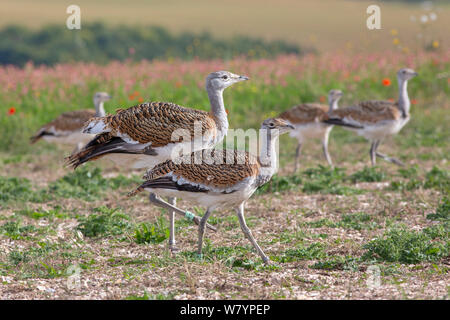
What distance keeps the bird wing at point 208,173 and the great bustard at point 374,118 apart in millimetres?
5413

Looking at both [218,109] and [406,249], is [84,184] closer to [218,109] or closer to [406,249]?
[218,109]

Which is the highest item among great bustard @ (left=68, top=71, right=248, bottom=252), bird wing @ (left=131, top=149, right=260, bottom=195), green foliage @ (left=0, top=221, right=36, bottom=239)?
great bustard @ (left=68, top=71, right=248, bottom=252)

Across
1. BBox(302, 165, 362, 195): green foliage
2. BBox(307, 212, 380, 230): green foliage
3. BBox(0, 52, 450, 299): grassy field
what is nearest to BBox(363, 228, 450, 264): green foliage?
BBox(0, 52, 450, 299): grassy field

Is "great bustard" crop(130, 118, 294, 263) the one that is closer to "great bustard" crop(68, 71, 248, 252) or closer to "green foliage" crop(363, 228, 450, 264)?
"great bustard" crop(68, 71, 248, 252)

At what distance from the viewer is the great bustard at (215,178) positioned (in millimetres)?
5883

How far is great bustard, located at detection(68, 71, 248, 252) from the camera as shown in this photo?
6859 mm

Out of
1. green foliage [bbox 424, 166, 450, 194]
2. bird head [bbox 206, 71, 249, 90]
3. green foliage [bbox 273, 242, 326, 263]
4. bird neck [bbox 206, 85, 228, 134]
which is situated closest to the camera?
green foliage [bbox 273, 242, 326, 263]

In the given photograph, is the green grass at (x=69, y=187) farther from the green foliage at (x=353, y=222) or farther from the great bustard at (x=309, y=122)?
the green foliage at (x=353, y=222)

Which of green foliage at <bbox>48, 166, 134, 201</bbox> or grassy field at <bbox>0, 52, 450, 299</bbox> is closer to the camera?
grassy field at <bbox>0, 52, 450, 299</bbox>

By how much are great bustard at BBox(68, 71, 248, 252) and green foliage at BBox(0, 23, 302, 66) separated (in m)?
18.7

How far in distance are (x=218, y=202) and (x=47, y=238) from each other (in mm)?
2257

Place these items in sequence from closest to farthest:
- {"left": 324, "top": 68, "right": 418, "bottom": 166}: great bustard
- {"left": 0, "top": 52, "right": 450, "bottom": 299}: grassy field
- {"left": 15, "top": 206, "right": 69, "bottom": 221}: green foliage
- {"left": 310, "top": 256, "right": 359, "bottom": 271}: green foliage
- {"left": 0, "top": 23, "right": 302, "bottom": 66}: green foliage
Answer: {"left": 0, "top": 52, "right": 450, "bottom": 299}: grassy field, {"left": 310, "top": 256, "right": 359, "bottom": 271}: green foliage, {"left": 15, "top": 206, "right": 69, "bottom": 221}: green foliage, {"left": 324, "top": 68, "right": 418, "bottom": 166}: great bustard, {"left": 0, "top": 23, "right": 302, "bottom": 66}: green foliage

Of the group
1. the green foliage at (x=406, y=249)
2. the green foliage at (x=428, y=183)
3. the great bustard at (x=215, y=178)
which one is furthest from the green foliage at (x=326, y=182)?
the great bustard at (x=215, y=178)
